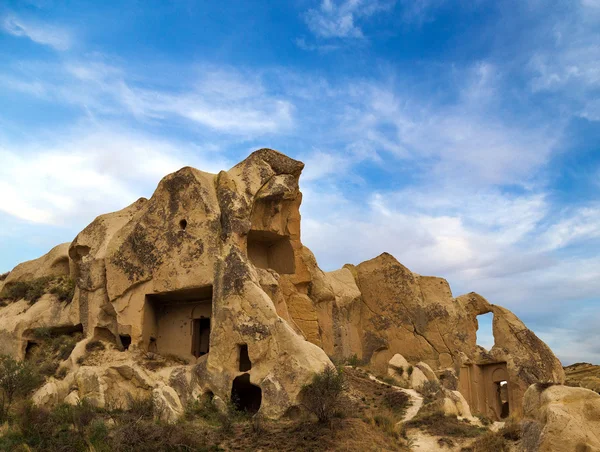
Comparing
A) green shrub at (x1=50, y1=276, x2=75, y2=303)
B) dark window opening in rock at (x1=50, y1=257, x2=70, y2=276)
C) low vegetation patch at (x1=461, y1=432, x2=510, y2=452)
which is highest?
dark window opening in rock at (x1=50, y1=257, x2=70, y2=276)

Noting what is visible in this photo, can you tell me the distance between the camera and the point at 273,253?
2217cm

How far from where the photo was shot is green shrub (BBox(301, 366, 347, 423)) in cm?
1299

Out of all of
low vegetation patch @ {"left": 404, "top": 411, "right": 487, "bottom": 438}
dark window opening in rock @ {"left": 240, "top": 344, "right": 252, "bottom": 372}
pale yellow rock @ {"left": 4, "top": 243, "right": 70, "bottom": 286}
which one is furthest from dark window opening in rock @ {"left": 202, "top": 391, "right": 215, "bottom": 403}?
pale yellow rock @ {"left": 4, "top": 243, "right": 70, "bottom": 286}

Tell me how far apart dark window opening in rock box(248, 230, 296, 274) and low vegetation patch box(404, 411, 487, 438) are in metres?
8.18

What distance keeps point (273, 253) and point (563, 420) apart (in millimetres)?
13544

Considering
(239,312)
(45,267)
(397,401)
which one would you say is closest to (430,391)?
(397,401)

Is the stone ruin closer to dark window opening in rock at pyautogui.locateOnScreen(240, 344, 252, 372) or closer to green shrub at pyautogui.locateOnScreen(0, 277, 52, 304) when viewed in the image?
dark window opening in rock at pyautogui.locateOnScreen(240, 344, 252, 372)

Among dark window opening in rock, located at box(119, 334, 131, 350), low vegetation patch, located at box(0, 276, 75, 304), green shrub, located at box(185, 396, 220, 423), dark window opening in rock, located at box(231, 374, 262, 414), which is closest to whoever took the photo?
green shrub, located at box(185, 396, 220, 423)

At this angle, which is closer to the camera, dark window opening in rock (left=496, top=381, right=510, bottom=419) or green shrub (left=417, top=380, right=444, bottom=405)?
green shrub (left=417, top=380, right=444, bottom=405)

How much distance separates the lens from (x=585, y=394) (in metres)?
10.2

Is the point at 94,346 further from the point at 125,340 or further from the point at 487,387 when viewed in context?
the point at 487,387

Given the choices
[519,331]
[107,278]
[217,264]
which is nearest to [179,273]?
[217,264]

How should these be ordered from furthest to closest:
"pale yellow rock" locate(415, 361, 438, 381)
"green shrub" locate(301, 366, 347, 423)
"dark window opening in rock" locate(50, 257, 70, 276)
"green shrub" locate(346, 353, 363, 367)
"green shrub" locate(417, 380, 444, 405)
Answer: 1. "dark window opening in rock" locate(50, 257, 70, 276)
2. "green shrub" locate(346, 353, 363, 367)
3. "pale yellow rock" locate(415, 361, 438, 381)
4. "green shrub" locate(417, 380, 444, 405)
5. "green shrub" locate(301, 366, 347, 423)

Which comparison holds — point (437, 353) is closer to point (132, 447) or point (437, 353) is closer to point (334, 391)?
point (334, 391)
